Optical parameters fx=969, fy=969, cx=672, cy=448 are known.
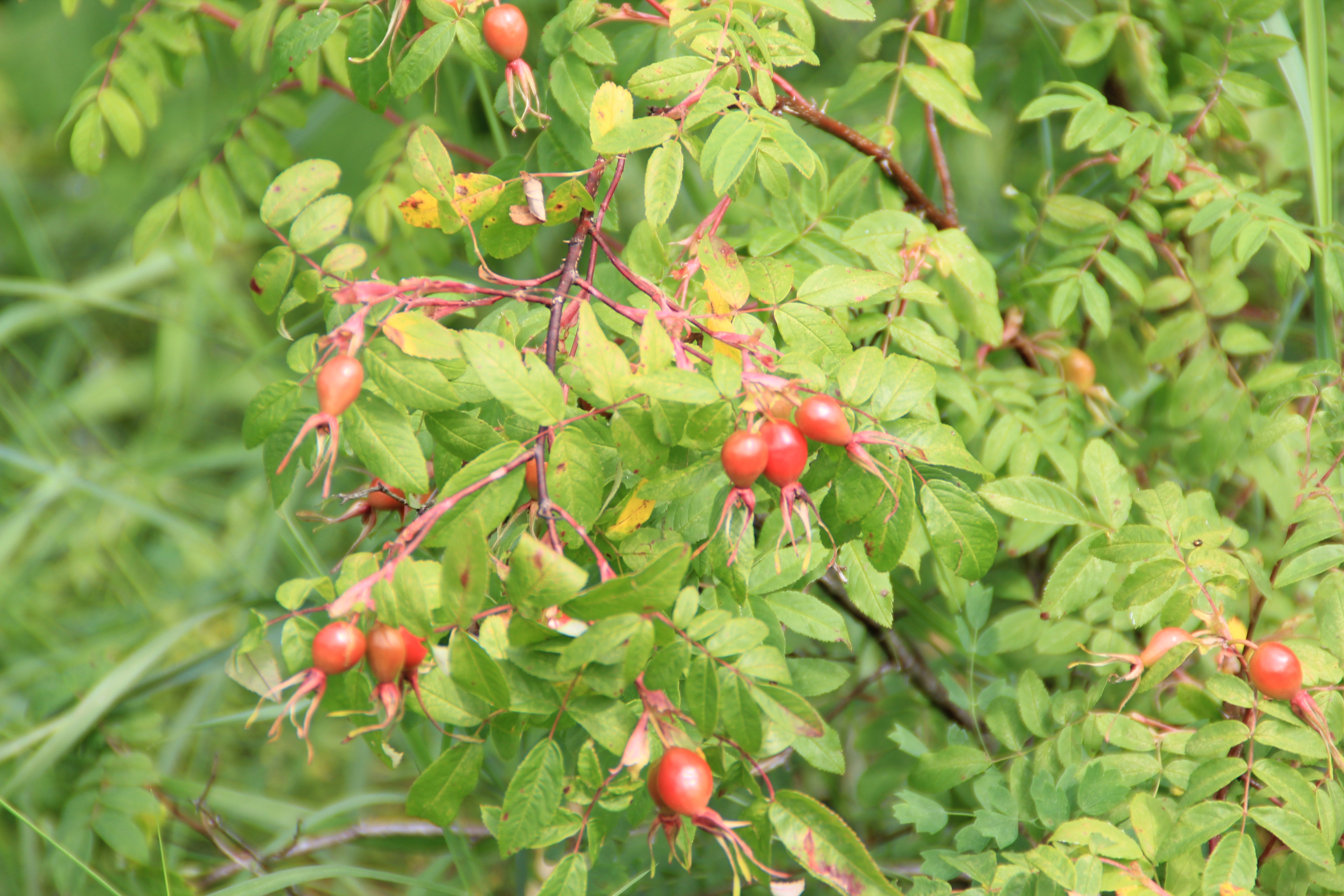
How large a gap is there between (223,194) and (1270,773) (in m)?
1.27

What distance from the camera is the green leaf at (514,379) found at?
1.94 ft

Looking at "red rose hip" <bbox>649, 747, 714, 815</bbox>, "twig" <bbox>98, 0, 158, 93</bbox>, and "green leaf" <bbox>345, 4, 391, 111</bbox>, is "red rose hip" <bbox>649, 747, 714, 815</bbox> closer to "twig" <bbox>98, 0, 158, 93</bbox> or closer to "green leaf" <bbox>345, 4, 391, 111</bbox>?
"green leaf" <bbox>345, 4, 391, 111</bbox>

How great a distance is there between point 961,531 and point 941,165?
0.63 m

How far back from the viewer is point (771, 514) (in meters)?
0.82

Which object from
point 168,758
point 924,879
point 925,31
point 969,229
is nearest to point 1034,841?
point 924,879

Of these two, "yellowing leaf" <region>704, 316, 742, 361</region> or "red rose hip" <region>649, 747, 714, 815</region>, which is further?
"yellowing leaf" <region>704, 316, 742, 361</region>

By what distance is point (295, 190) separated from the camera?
73cm

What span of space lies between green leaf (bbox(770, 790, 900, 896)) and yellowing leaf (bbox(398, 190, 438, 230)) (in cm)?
53

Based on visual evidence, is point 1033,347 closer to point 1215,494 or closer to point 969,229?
point 1215,494

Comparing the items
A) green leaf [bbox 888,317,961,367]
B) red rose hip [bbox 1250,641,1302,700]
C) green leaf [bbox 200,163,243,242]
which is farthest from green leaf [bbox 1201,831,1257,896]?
green leaf [bbox 200,163,243,242]

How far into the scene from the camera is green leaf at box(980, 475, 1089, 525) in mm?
849

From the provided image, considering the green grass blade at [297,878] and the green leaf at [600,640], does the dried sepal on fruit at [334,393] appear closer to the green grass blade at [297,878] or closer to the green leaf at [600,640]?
the green leaf at [600,640]

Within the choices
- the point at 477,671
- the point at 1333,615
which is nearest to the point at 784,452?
the point at 477,671

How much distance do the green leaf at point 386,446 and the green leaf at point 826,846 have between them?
323 mm
